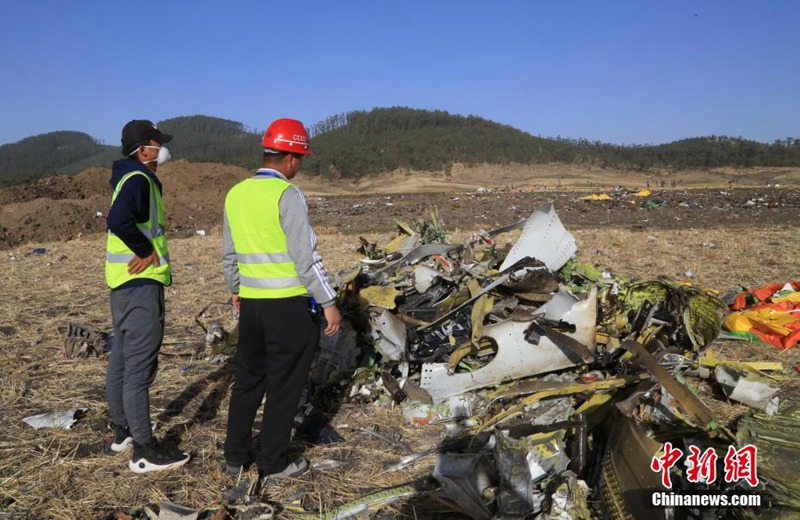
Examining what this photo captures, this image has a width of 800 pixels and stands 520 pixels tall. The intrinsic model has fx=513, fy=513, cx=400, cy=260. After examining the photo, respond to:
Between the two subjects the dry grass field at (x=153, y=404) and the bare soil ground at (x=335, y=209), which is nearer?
the dry grass field at (x=153, y=404)

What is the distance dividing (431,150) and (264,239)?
160 feet

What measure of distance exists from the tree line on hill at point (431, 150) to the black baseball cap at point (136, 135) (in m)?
35.0

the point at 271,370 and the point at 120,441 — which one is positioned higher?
the point at 271,370

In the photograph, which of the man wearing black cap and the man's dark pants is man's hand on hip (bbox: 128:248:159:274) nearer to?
the man wearing black cap

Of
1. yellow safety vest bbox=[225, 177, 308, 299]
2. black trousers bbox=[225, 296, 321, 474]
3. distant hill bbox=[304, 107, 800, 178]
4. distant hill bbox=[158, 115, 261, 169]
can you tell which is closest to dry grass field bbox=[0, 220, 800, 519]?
black trousers bbox=[225, 296, 321, 474]

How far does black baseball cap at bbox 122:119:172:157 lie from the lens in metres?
3.01

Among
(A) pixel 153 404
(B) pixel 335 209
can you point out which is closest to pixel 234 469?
(A) pixel 153 404

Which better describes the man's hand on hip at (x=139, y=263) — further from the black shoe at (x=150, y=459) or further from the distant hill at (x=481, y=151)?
the distant hill at (x=481, y=151)

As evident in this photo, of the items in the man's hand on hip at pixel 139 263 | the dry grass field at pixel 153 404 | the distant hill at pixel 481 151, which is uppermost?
the distant hill at pixel 481 151

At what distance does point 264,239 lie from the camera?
2.73 meters

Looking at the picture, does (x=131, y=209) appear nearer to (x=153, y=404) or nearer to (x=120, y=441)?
(x=120, y=441)

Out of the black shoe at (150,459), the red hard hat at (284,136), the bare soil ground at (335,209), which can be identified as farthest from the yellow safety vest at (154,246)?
the bare soil ground at (335,209)

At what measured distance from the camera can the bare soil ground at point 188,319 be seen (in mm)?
2947

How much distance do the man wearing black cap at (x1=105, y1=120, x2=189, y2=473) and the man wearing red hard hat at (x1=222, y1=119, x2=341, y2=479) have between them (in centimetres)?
49
